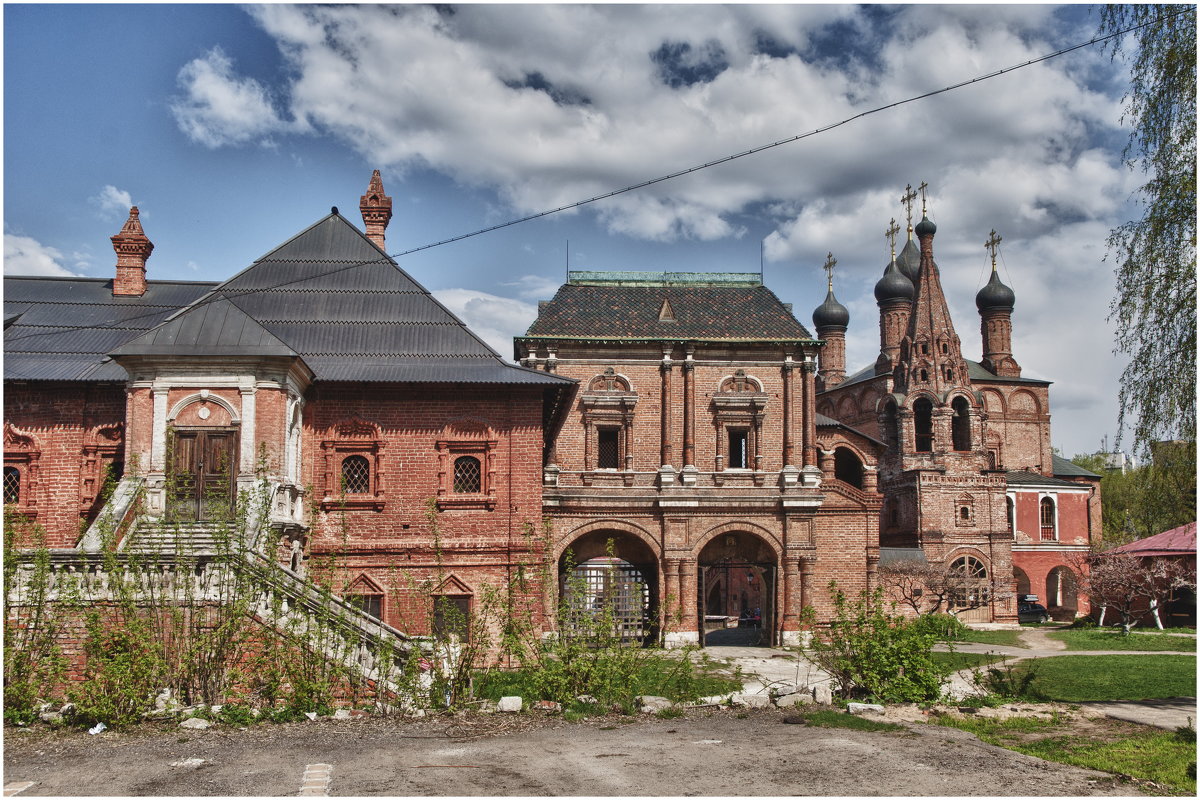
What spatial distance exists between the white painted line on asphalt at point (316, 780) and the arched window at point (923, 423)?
114ft

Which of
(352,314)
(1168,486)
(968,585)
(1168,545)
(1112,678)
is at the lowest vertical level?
(968,585)

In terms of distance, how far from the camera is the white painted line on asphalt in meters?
7.98

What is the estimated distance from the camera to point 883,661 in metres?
12.2

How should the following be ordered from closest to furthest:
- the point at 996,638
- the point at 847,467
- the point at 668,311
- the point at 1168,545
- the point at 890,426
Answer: the point at 668,311
the point at 996,638
the point at 1168,545
the point at 847,467
the point at 890,426

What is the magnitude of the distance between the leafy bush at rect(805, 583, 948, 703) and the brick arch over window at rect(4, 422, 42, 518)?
13.8m

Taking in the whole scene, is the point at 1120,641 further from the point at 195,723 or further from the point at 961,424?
the point at 195,723

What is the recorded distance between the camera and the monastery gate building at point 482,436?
16297mm

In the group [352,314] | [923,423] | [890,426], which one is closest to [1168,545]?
[923,423]

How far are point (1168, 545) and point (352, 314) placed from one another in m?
27.5

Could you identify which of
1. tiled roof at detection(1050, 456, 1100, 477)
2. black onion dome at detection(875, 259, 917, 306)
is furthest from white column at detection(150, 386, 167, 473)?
tiled roof at detection(1050, 456, 1100, 477)

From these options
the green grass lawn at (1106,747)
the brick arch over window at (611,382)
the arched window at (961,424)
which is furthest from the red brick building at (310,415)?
the arched window at (961,424)

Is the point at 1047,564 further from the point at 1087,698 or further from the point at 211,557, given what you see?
the point at 211,557

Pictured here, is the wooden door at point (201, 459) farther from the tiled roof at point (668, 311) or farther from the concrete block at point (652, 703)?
the tiled roof at point (668, 311)

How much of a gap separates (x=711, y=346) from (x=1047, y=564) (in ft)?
86.3
